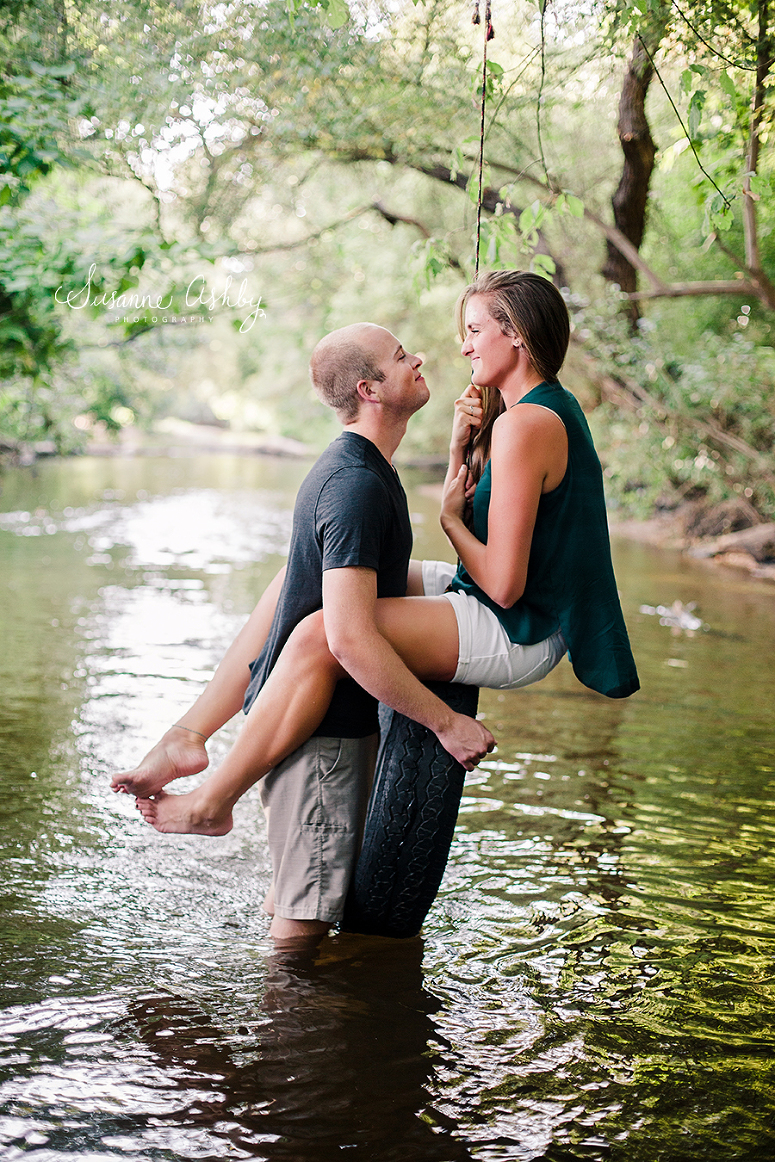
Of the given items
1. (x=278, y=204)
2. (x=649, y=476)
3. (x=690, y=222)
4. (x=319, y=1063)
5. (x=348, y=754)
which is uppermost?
(x=690, y=222)

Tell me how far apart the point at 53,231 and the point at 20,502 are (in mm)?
9471

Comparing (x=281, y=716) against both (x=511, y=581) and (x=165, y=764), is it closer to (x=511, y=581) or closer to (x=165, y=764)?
(x=165, y=764)

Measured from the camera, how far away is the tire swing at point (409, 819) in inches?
121

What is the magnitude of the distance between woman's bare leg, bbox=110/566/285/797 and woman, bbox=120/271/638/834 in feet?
0.29

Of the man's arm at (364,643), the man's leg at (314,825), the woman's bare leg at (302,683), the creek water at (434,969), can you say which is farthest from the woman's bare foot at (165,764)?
the man's arm at (364,643)

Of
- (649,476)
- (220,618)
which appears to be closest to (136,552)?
(220,618)

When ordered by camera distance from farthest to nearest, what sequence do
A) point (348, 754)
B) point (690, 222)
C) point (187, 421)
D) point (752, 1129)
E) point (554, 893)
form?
point (187, 421) < point (690, 222) < point (554, 893) < point (348, 754) < point (752, 1129)

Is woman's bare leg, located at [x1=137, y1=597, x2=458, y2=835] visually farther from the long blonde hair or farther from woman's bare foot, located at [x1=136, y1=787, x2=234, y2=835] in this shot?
the long blonde hair

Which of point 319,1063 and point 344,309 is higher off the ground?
point 344,309

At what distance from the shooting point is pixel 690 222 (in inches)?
607

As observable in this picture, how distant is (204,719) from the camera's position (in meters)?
3.30

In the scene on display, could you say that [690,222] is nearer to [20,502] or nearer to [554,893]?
[20,502]

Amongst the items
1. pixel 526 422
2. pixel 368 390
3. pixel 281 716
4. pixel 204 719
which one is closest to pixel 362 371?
pixel 368 390

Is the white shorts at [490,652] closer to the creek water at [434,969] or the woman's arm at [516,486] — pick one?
the woman's arm at [516,486]
